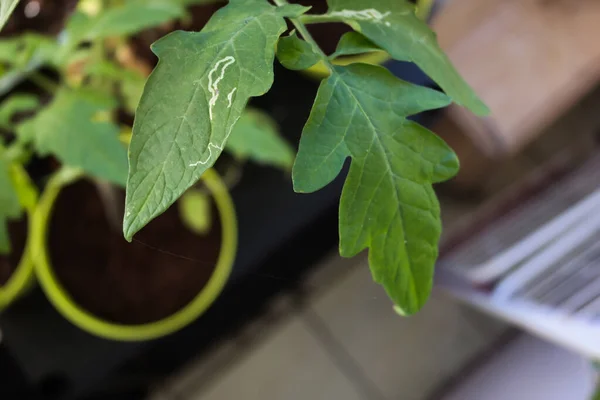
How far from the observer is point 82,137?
451 mm

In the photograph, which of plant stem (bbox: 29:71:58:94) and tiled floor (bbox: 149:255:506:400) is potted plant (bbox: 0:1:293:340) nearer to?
plant stem (bbox: 29:71:58:94)

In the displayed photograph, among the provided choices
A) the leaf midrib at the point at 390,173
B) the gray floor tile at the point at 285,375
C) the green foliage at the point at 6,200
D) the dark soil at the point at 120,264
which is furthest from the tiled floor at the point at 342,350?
the leaf midrib at the point at 390,173

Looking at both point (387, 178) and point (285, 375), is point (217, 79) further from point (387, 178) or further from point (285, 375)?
point (285, 375)

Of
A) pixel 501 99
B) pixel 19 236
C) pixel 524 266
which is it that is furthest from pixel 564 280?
pixel 19 236

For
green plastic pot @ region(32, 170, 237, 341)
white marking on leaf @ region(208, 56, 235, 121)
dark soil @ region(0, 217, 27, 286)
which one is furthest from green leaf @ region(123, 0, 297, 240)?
dark soil @ region(0, 217, 27, 286)

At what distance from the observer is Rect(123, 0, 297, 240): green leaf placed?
0.24 m

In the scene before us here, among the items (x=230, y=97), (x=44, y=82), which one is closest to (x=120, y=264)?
(x=44, y=82)

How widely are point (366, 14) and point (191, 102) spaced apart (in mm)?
125

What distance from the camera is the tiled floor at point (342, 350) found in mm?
942

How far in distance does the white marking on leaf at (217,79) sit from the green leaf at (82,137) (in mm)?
207

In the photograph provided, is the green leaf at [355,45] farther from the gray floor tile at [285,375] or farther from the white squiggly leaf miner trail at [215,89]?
the gray floor tile at [285,375]

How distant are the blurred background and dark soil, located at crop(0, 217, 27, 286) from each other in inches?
1.4

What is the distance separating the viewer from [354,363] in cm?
97

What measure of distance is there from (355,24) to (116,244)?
0.47 m
